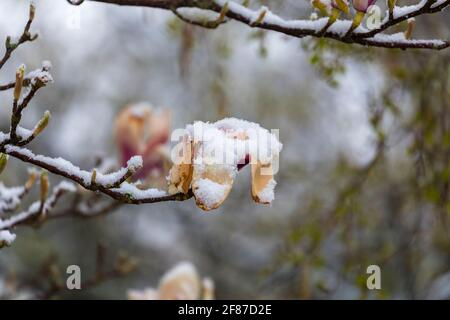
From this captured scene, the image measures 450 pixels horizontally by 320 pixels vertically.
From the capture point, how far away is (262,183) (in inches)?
40.4

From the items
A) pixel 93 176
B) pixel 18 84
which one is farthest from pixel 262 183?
pixel 18 84

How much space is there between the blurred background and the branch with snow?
1.15 metres

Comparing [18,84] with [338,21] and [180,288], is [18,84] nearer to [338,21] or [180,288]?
[338,21]

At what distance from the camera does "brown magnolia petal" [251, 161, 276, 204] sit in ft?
3.36

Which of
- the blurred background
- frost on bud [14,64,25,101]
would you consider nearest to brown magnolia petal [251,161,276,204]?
frost on bud [14,64,25,101]

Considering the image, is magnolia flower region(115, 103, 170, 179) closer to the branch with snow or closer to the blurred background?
the blurred background

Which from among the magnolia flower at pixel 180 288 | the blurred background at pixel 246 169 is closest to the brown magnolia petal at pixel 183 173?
the magnolia flower at pixel 180 288

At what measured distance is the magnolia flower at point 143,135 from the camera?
2.41 meters

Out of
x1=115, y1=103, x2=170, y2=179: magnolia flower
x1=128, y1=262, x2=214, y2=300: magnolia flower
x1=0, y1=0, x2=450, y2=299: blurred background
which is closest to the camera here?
x1=128, y1=262, x2=214, y2=300: magnolia flower

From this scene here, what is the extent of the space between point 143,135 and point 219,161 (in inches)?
59.7

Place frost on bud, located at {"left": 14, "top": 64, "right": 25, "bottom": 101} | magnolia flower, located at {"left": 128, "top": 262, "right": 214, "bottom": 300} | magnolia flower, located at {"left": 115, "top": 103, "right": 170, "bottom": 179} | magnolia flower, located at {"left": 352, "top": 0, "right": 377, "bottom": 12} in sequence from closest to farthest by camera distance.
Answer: frost on bud, located at {"left": 14, "top": 64, "right": 25, "bottom": 101}
magnolia flower, located at {"left": 352, "top": 0, "right": 377, "bottom": 12}
magnolia flower, located at {"left": 128, "top": 262, "right": 214, "bottom": 300}
magnolia flower, located at {"left": 115, "top": 103, "right": 170, "bottom": 179}

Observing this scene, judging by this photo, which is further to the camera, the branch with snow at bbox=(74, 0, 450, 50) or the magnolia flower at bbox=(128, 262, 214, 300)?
the magnolia flower at bbox=(128, 262, 214, 300)

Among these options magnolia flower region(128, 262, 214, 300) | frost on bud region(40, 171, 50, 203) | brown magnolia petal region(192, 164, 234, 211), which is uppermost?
frost on bud region(40, 171, 50, 203)
